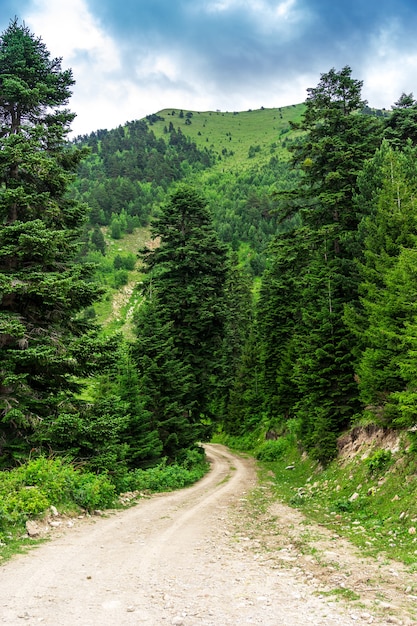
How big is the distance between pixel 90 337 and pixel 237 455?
91.0 ft

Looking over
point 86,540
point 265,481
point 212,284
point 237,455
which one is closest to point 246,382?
point 237,455

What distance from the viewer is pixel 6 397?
13.2 metres

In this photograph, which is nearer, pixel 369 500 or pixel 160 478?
pixel 369 500

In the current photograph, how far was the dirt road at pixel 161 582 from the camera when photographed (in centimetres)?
516

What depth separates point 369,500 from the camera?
1238 cm

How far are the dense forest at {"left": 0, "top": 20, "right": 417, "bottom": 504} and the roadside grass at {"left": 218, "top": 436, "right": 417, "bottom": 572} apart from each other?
1.37m

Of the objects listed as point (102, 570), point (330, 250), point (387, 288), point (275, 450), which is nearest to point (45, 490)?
point (102, 570)

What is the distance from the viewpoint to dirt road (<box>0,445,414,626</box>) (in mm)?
5156

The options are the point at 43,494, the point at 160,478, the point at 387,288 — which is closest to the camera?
the point at 43,494

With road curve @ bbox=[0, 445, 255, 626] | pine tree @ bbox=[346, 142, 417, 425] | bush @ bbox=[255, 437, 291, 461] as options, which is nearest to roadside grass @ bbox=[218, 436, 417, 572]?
pine tree @ bbox=[346, 142, 417, 425]

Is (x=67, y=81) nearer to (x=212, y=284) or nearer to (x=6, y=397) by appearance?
(x=6, y=397)

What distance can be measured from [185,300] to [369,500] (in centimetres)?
1784

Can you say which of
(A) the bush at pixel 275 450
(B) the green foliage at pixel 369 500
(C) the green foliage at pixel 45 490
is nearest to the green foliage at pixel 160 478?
(C) the green foliage at pixel 45 490

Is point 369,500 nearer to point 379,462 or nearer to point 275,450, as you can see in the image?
point 379,462
